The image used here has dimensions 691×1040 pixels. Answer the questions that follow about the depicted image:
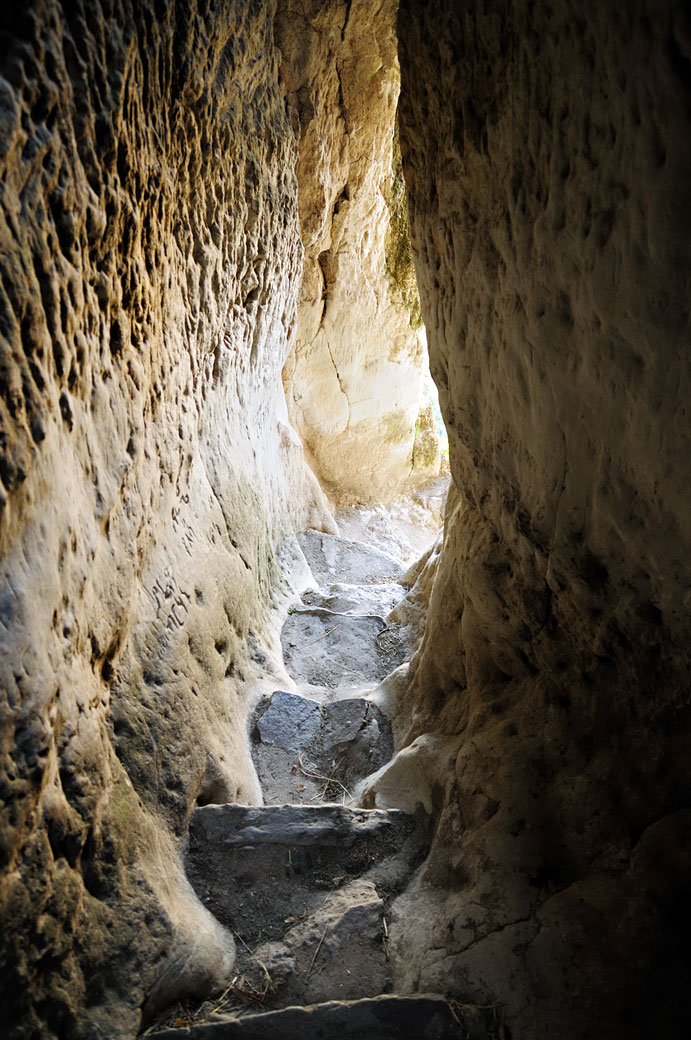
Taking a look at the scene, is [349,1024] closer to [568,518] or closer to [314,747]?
[568,518]

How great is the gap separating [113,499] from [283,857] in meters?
1.36

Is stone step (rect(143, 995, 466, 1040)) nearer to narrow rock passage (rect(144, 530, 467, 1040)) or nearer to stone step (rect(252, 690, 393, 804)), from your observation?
narrow rock passage (rect(144, 530, 467, 1040))

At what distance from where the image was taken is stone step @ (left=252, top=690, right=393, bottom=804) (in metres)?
3.21

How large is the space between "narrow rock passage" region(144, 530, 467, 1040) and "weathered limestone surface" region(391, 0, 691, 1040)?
168 millimetres

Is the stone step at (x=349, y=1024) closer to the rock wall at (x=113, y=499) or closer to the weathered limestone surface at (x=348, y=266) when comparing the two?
the rock wall at (x=113, y=499)

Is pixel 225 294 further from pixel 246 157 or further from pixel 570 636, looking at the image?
pixel 570 636

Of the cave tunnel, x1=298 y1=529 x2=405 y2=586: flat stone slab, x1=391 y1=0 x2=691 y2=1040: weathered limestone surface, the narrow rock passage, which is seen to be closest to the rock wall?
the cave tunnel

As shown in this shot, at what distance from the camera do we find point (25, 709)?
138 centimetres

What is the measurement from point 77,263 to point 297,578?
4.08 meters

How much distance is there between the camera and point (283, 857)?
2316mm

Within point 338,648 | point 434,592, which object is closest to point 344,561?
point 338,648

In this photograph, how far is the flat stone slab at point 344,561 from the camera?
6.39m

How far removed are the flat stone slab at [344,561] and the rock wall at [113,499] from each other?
2.96 meters

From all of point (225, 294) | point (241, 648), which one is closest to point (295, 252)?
point (225, 294)
